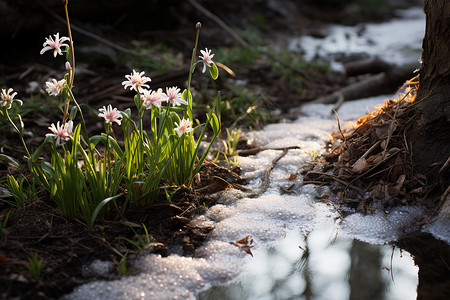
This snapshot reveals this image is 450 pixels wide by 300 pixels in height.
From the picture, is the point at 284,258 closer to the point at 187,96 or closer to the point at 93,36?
the point at 187,96

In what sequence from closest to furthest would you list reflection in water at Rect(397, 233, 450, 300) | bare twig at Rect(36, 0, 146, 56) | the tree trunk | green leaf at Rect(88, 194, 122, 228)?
reflection in water at Rect(397, 233, 450, 300)
green leaf at Rect(88, 194, 122, 228)
the tree trunk
bare twig at Rect(36, 0, 146, 56)

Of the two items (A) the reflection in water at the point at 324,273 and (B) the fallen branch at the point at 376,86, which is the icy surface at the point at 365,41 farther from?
(A) the reflection in water at the point at 324,273

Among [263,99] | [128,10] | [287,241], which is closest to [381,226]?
[287,241]

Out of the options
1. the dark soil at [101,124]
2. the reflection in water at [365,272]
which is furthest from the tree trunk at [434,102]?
the dark soil at [101,124]

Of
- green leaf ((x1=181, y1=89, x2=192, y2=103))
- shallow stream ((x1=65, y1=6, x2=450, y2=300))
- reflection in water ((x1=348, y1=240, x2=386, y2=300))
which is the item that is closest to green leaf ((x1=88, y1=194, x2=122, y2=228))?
shallow stream ((x1=65, y1=6, x2=450, y2=300))

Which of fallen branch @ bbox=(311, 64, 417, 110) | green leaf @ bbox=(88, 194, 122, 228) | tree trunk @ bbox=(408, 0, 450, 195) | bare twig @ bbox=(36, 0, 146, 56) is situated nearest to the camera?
green leaf @ bbox=(88, 194, 122, 228)

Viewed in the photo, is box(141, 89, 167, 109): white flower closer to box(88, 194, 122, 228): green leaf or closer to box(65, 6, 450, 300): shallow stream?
box(88, 194, 122, 228): green leaf
